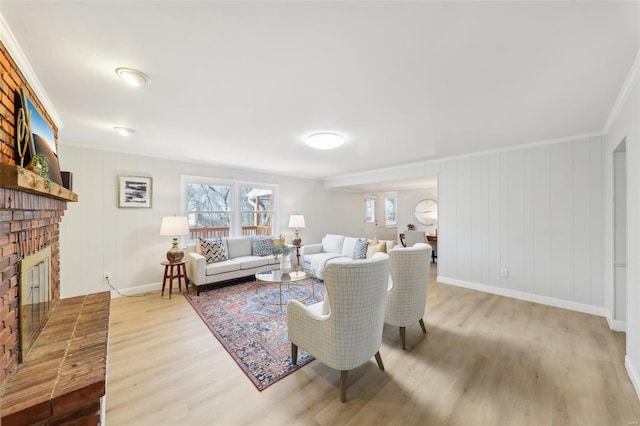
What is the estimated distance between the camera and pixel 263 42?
145 cm

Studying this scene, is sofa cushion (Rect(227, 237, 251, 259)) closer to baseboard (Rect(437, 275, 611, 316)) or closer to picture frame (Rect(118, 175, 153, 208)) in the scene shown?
picture frame (Rect(118, 175, 153, 208))

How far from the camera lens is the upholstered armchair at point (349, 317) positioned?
1669mm

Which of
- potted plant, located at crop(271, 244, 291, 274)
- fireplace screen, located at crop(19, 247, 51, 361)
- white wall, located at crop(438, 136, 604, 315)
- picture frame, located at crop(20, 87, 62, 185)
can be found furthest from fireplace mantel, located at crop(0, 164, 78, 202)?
white wall, located at crop(438, 136, 604, 315)

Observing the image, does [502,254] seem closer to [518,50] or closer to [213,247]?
[518,50]

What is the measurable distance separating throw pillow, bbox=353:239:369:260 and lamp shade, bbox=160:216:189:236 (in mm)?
2851

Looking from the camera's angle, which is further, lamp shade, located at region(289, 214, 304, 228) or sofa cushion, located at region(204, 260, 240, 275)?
lamp shade, located at region(289, 214, 304, 228)

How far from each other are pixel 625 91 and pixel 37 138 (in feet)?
14.9

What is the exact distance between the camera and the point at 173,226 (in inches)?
152

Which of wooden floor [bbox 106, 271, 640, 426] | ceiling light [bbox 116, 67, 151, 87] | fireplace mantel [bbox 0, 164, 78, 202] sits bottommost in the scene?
wooden floor [bbox 106, 271, 640, 426]

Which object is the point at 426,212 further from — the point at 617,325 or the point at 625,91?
the point at 625,91

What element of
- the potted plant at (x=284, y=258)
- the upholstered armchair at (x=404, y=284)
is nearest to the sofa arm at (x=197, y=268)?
the potted plant at (x=284, y=258)

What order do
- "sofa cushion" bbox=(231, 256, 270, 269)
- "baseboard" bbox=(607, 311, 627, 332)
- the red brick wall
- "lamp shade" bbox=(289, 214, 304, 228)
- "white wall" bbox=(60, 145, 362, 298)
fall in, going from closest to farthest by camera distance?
the red brick wall < "baseboard" bbox=(607, 311, 627, 332) < "white wall" bbox=(60, 145, 362, 298) < "sofa cushion" bbox=(231, 256, 270, 269) < "lamp shade" bbox=(289, 214, 304, 228)

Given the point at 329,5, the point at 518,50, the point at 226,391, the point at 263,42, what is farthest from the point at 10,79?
the point at 518,50

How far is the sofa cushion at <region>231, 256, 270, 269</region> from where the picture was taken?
437cm
